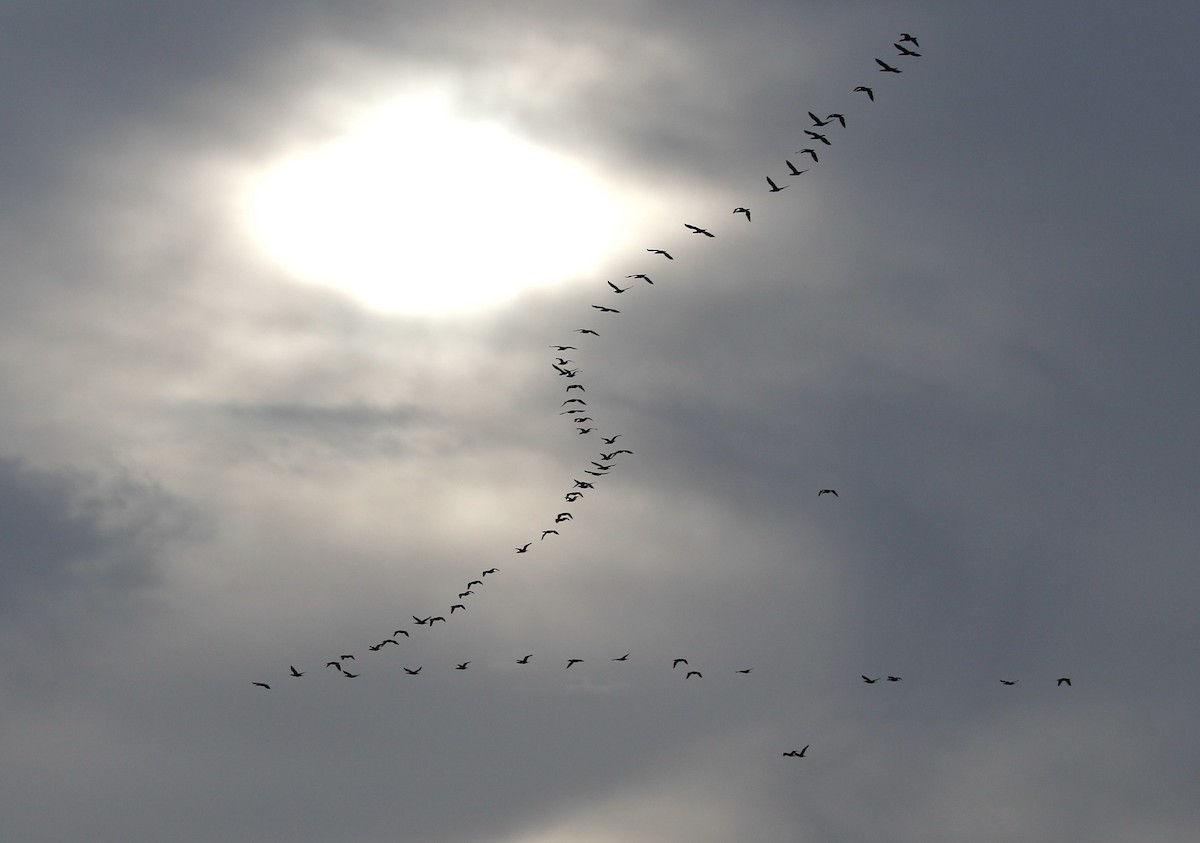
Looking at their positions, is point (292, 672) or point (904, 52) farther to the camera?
point (292, 672)

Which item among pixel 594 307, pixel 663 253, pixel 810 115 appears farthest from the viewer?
pixel 594 307

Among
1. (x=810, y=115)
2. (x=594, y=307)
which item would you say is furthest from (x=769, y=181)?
(x=594, y=307)

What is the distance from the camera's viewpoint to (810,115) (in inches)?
6599

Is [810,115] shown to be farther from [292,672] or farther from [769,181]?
[292,672]

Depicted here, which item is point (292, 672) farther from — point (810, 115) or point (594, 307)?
point (810, 115)

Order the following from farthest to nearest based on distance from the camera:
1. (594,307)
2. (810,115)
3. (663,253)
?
(594,307) < (663,253) < (810,115)

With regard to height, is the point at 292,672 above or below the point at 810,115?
below

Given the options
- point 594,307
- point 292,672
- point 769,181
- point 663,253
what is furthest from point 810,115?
point 292,672

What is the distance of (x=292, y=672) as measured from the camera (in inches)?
7815

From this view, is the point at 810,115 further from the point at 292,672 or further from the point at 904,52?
the point at 292,672

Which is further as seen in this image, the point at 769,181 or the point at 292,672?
the point at 292,672

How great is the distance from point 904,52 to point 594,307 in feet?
147

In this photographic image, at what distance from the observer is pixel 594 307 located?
194 m

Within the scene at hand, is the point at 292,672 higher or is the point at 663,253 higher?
the point at 663,253
